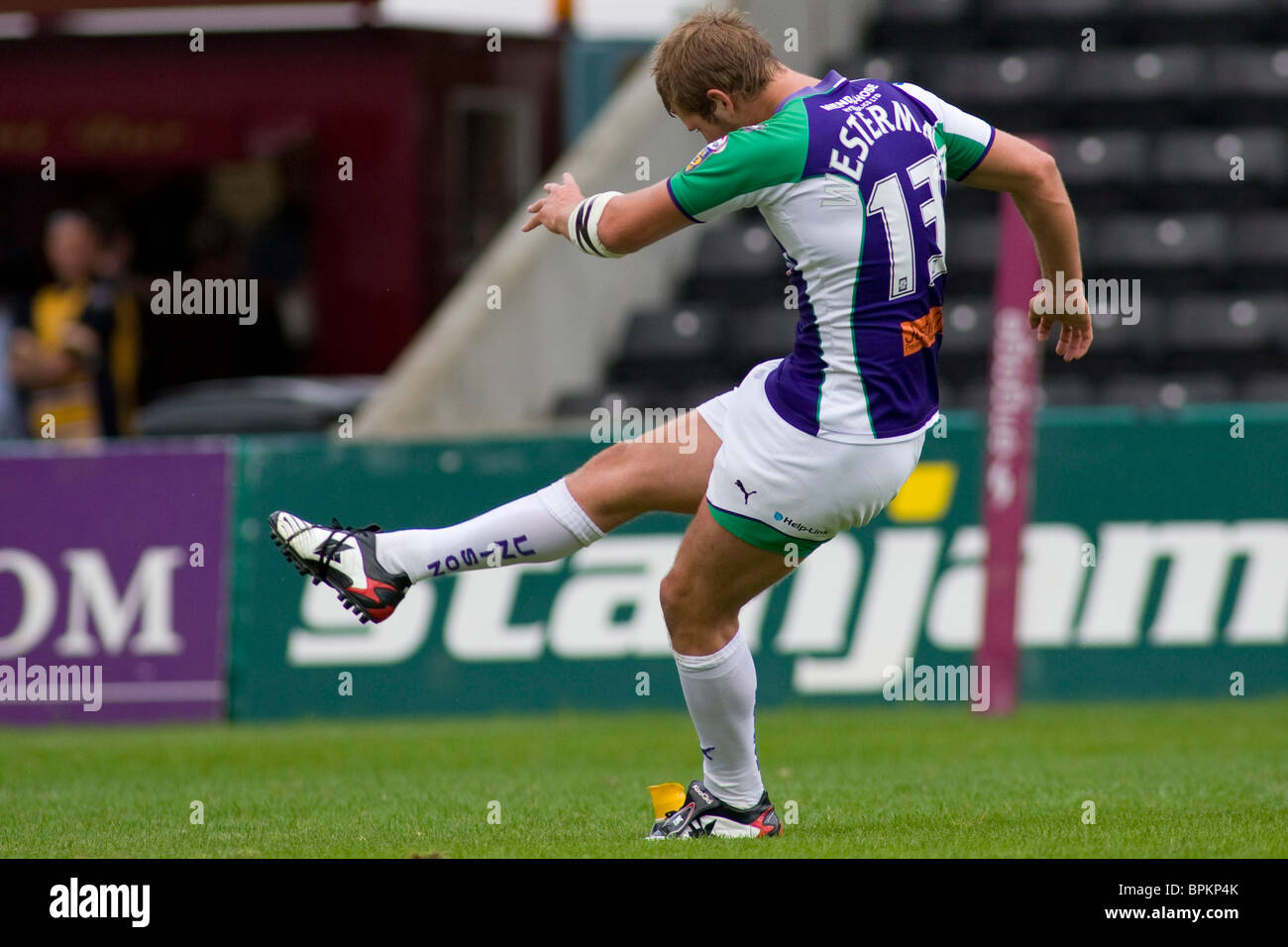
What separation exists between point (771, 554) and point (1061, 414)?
18.8 feet

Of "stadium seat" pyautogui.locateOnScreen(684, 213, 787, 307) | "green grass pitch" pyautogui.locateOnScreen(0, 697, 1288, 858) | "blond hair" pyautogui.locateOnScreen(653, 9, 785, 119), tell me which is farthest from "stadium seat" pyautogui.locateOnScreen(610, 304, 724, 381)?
"blond hair" pyautogui.locateOnScreen(653, 9, 785, 119)

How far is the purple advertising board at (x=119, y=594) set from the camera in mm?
11016

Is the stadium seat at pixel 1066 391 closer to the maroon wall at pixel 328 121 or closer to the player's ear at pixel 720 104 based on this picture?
the maroon wall at pixel 328 121

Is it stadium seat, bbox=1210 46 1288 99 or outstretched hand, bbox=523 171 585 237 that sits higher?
stadium seat, bbox=1210 46 1288 99

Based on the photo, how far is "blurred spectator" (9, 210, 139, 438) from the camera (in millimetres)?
12805

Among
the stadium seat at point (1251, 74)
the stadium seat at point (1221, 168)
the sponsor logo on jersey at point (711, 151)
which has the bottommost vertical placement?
the sponsor logo on jersey at point (711, 151)

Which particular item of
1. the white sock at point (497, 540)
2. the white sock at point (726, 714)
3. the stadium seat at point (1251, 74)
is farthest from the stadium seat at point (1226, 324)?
the white sock at point (497, 540)

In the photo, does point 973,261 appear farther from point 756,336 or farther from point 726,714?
point 726,714

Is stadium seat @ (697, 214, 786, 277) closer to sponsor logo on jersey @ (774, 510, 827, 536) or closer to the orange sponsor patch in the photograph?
the orange sponsor patch

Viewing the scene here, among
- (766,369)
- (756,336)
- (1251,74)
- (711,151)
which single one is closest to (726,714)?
(766,369)

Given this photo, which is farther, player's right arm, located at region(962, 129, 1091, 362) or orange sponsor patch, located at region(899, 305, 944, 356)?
player's right arm, located at region(962, 129, 1091, 362)

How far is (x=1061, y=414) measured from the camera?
36.6 ft

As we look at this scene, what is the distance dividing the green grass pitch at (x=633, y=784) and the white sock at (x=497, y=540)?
813 millimetres
